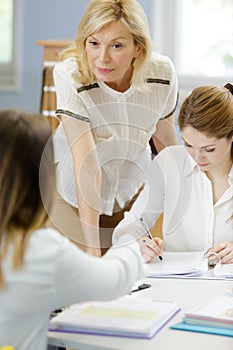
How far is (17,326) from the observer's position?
48.6 inches

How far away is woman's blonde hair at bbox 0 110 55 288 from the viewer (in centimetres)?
122

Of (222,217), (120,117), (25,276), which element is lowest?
(222,217)

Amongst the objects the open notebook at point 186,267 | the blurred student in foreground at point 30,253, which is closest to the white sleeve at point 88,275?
the blurred student in foreground at point 30,253

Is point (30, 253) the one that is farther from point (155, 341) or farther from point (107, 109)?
point (107, 109)

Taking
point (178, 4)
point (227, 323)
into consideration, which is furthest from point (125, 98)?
point (178, 4)

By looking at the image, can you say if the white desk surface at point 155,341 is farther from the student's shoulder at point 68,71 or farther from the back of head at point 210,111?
the student's shoulder at point 68,71

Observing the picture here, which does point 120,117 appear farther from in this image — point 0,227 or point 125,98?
point 0,227

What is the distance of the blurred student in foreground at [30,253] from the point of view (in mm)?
1204

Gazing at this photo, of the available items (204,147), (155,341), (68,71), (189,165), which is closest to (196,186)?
(189,165)

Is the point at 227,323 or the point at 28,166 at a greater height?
the point at 28,166

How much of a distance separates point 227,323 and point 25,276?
0.46 meters

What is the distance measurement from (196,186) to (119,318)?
0.87 m

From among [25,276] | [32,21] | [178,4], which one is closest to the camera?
[25,276]

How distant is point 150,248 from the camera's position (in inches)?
80.3
